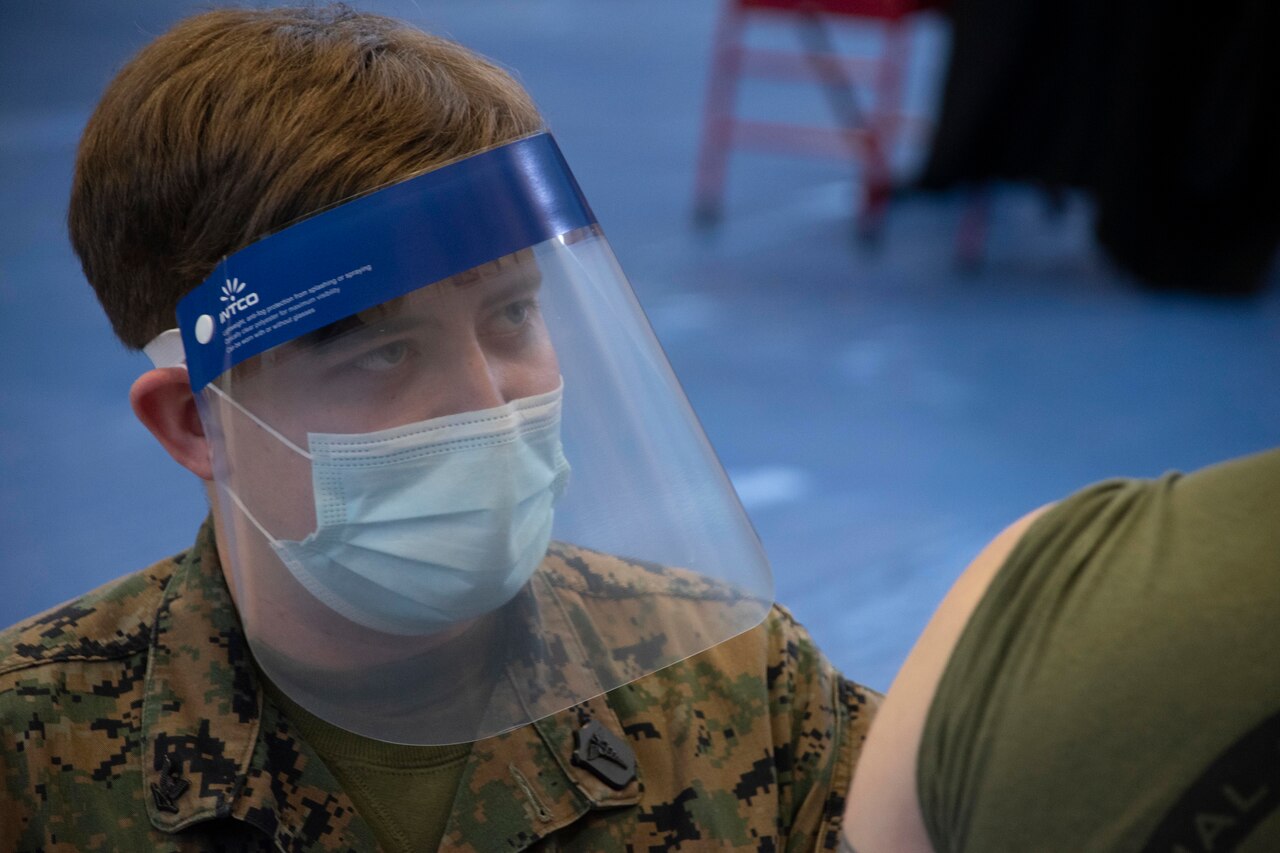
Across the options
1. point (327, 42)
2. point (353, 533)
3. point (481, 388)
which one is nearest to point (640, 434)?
point (481, 388)

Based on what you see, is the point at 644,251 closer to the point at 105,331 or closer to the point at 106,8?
the point at 105,331

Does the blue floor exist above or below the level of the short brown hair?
below

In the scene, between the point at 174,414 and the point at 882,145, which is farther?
the point at 882,145

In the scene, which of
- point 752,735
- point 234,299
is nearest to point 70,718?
point 234,299

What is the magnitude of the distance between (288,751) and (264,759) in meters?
0.02

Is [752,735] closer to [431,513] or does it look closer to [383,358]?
[431,513]

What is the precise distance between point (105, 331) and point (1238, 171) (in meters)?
3.42

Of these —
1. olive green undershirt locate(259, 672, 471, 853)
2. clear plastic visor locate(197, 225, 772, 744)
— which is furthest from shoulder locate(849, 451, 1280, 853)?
olive green undershirt locate(259, 672, 471, 853)

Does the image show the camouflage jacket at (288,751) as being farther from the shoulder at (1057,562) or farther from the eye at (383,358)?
the shoulder at (1057,562)

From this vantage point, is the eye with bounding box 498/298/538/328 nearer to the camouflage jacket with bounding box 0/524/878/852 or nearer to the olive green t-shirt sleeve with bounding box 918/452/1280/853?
the camouflage jacket with bounding box 0/524/878/852

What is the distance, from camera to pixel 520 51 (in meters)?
7.39

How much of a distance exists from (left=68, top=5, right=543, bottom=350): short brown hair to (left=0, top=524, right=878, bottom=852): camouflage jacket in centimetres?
27

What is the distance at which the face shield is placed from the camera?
1.04 metres

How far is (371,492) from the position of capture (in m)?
1.09
